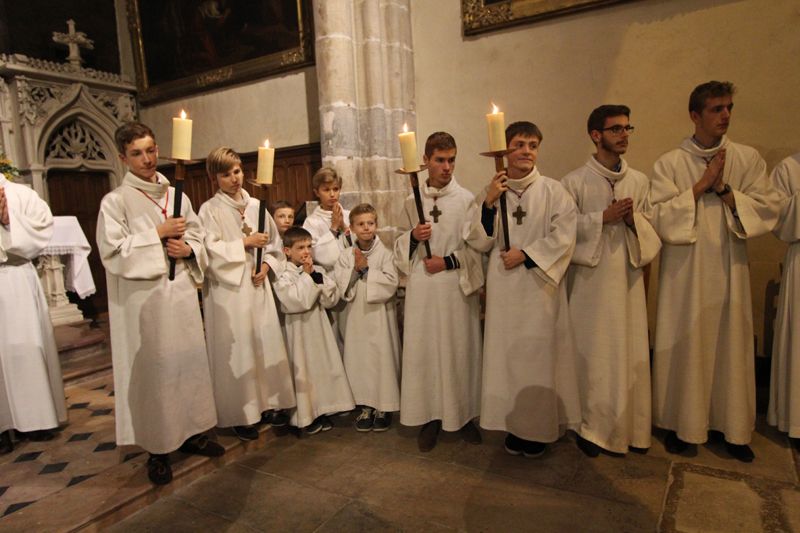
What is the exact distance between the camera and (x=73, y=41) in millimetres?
7395

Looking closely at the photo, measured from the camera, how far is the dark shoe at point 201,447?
3.17 meters

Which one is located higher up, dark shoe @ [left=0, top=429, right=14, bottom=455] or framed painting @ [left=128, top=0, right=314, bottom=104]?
framed painting @ [left=128, top=0, right=314, bottom=104]

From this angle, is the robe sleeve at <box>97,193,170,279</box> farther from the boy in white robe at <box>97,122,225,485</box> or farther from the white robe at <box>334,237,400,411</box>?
the white robe at <box>334,237,400,411</box>

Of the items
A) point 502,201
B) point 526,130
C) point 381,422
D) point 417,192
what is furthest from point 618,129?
point 381,422

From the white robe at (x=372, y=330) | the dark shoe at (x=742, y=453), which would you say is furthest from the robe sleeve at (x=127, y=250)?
the dark shoe at (x=742, y=453)

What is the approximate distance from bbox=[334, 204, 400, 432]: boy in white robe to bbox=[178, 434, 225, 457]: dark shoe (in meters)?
0.93

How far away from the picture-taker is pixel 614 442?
2955 millimetres

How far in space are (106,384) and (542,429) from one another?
4.13 metres

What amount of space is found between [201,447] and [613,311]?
103 inches

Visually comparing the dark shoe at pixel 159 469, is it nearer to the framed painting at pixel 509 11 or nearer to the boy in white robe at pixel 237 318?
the boy in white robe at pixel 237 318

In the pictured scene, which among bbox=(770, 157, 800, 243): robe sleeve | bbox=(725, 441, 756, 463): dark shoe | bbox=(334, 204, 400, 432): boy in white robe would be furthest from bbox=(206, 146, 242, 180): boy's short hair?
bbox=(725, 441, 756, 463): dark shoe

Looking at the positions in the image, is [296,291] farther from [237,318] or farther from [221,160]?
[221,160]

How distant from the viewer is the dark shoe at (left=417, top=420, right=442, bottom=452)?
323cm

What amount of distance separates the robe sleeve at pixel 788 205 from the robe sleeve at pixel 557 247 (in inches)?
48.7
